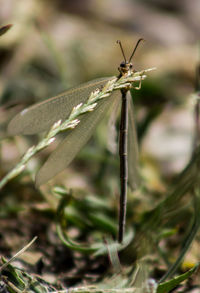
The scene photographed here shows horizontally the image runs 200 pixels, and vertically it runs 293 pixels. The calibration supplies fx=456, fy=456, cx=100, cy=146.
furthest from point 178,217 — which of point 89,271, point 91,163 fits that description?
point 91,163

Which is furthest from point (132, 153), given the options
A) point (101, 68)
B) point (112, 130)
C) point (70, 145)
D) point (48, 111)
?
point (101, 68)

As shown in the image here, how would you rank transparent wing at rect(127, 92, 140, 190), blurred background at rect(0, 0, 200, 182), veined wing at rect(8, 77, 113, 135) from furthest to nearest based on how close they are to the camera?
blurred background at rect(0, 0, 200, 182) < transparent wing at rect(127, 92, 140, 190) < veined wing at rect(8, 77, 113, 135)

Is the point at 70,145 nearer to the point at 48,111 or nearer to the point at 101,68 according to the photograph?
the point at 48,111

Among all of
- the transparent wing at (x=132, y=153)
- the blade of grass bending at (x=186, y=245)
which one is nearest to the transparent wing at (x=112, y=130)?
the transparent wing at (x=132, y=153)

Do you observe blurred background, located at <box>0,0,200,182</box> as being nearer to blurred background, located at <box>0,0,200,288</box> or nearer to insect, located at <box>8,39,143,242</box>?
blurred background, located at <box>0,0,200,288</box>

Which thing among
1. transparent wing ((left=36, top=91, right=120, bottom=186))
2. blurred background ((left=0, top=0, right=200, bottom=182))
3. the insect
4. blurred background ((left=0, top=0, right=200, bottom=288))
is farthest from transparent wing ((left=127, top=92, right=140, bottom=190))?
blurred background ((left=0, top=0, right=200, bottom=182))

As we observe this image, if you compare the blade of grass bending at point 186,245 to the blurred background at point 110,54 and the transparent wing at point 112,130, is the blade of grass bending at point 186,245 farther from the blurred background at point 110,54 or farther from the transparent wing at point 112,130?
the blurred background at point 110,54

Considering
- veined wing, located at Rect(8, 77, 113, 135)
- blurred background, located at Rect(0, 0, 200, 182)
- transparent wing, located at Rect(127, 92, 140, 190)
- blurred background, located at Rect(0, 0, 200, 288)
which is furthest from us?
blurred background, located at Rect(0, 0, 200, 182)
